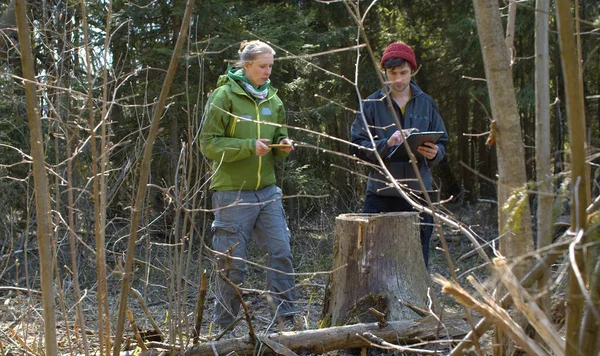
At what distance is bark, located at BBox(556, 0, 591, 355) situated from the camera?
154cm

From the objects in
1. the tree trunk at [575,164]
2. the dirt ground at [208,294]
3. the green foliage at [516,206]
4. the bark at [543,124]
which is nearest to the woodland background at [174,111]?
the dirt ground at [208,294]

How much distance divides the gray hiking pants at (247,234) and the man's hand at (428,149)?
3.20ft

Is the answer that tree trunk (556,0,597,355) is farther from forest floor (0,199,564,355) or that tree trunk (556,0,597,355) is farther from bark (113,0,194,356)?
forest floor (0,199,564,355)

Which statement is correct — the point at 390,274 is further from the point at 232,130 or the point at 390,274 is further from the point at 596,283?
the point at 596,283

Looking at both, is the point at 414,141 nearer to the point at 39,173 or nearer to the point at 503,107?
the point at 503,107

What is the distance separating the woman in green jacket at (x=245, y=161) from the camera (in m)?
4.33

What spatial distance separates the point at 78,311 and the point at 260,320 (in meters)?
2.30

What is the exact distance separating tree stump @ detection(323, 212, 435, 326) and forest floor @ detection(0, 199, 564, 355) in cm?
25

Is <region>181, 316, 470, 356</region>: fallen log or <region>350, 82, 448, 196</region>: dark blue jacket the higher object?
<region>350, 82, 448, 196</region>: dark blue jacket

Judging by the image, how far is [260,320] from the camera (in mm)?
4941

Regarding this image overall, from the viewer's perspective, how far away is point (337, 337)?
133 inches

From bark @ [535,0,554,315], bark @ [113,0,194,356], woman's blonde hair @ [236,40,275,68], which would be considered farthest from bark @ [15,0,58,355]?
woman's blonde hair @ [236,40,275,68]

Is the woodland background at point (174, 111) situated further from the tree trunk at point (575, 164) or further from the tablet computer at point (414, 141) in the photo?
the tree trunk at point (575, 164)

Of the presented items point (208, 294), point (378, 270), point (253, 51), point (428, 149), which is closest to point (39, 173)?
point (378, 270)
